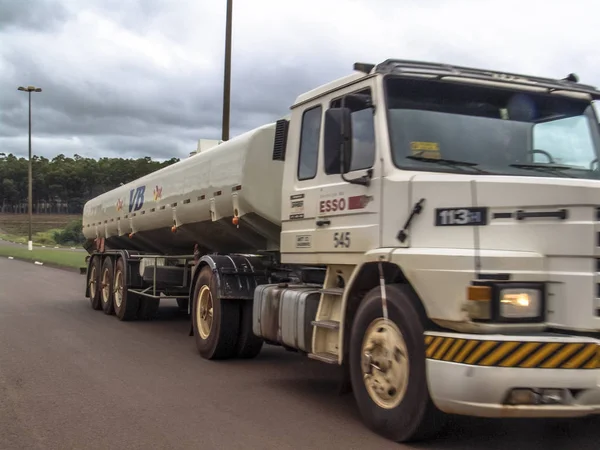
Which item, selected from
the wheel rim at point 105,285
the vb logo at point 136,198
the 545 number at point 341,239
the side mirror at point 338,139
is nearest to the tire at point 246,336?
the 545 number at point 341,239

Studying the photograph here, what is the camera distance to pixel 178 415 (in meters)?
5.82

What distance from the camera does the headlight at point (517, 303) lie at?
4266mm

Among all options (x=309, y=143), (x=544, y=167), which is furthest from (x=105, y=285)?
(x=544, y=167)

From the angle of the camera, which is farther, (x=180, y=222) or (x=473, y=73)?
(x=180, y=222)

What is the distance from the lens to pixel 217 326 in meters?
8.26

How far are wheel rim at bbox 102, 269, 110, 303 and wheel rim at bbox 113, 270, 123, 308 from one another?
0.42 m

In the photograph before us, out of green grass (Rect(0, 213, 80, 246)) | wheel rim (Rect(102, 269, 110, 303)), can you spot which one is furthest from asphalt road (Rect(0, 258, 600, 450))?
green grass (Rect(0, 213, 80, 246))

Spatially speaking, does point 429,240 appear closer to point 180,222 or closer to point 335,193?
point 335,193

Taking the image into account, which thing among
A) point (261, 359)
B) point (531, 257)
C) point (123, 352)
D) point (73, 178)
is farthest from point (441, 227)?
point (73, 178)

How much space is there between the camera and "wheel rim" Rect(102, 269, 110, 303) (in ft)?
45.0

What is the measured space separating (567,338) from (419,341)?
0.96 metres

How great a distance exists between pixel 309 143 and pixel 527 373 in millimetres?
3375

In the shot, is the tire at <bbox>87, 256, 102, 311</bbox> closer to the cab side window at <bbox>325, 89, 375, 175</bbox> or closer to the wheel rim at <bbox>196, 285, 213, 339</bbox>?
the wheel rim at <bbox>196, 285, 213, 339</bbox>

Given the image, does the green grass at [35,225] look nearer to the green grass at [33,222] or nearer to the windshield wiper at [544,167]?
the green grass at [33,222]
